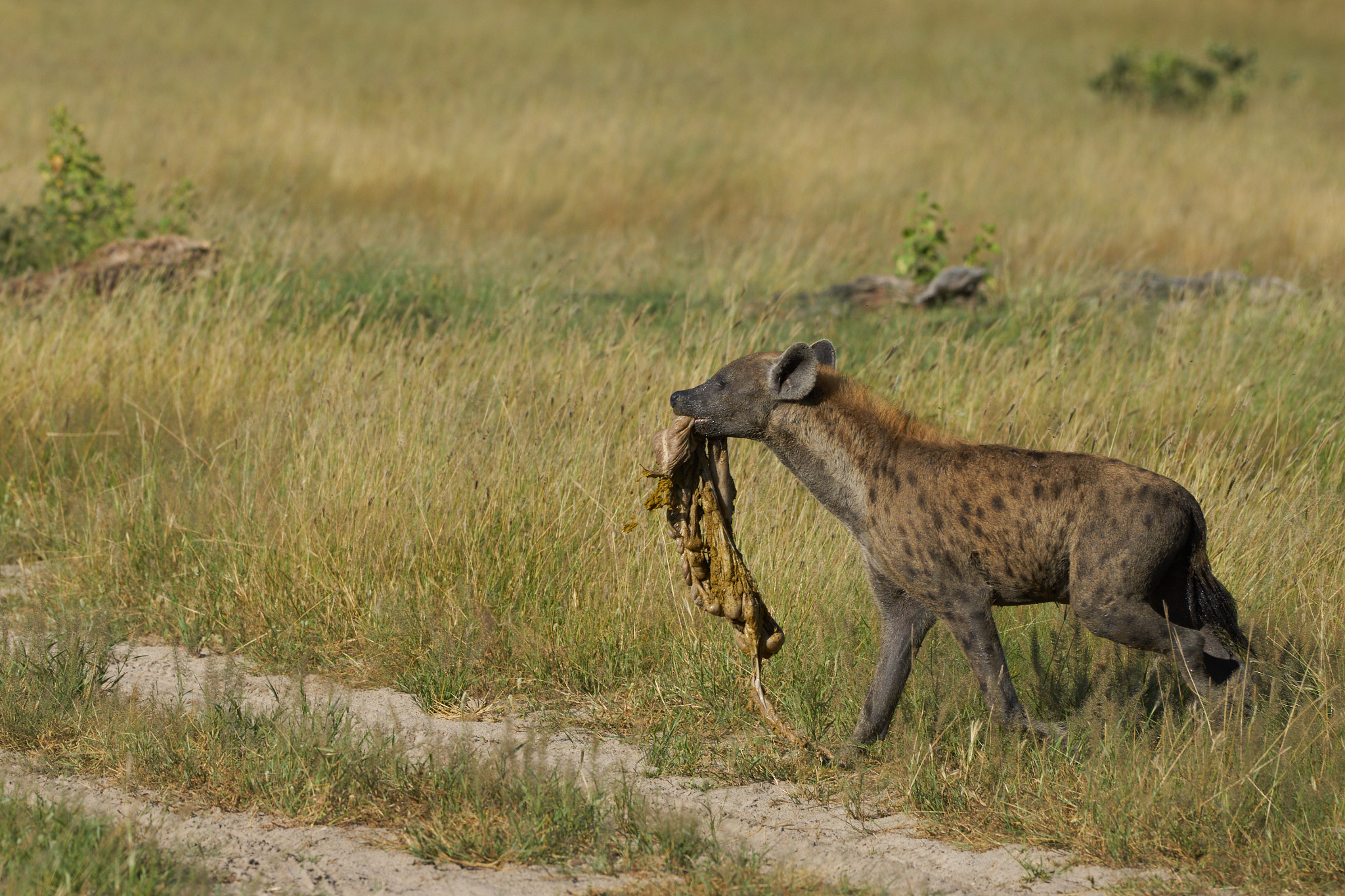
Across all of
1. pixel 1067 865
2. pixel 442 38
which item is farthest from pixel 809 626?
pixel 442 38

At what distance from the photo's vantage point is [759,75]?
25.3 m

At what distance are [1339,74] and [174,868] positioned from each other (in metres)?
33.0

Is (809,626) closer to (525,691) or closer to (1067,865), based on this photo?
(525,691)

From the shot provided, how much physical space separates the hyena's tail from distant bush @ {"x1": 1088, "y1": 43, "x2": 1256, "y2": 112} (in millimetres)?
19895

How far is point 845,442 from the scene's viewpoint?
4555 millimetres

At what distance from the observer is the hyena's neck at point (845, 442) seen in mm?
4543

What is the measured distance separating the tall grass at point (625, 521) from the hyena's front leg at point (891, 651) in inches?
4.6

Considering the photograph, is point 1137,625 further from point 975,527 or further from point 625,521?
point 625,521

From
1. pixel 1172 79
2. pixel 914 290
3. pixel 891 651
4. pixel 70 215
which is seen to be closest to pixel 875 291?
pixel 914 290

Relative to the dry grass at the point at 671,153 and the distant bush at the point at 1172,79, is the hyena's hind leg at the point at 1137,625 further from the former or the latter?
the distant bush at the point at 1172,79

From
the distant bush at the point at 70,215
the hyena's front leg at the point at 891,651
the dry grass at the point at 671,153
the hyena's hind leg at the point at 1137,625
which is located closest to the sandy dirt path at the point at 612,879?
the hyena's front leg at the point at 891,651

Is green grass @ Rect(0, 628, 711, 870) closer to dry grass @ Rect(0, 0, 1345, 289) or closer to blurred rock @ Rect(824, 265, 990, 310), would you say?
dry grass @ Rect(0, 0, 1345, 289)

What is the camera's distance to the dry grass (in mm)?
13461

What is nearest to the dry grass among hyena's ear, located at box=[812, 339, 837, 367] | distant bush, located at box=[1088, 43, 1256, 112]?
distant bush, located at box=[1088, 43, 1256, 112]
